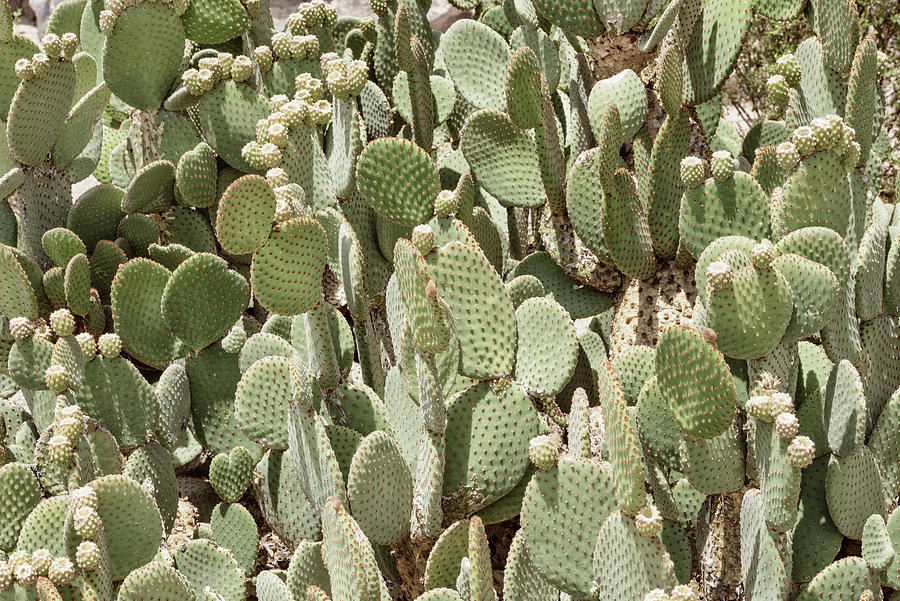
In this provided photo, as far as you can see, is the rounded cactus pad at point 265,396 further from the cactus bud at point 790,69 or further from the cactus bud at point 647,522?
the cactus bud at point 790,69

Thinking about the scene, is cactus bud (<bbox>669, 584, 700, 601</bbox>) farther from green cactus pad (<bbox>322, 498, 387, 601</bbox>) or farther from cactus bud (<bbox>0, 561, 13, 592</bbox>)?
cactus bud (<bbox>0, 561, 13, 592</bbox>)

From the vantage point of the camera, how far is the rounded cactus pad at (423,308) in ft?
7.45

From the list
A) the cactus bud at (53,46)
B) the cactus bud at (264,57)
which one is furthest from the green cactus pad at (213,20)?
the cactus bud at (53,46)

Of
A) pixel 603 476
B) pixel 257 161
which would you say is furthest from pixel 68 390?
pixel 603 476

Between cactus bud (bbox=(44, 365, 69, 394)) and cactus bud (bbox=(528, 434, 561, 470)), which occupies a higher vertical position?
cactus bud (bbox=(528, 434, 561, 470))

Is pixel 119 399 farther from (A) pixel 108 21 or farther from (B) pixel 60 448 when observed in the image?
(A) pixel 108 21

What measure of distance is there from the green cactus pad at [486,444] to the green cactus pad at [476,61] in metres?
1.57

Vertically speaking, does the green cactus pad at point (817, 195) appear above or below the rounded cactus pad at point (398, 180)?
above

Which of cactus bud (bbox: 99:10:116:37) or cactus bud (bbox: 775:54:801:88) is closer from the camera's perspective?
cactus bud (bbox: 775:54:801:88)

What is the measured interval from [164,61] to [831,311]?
7.69ft

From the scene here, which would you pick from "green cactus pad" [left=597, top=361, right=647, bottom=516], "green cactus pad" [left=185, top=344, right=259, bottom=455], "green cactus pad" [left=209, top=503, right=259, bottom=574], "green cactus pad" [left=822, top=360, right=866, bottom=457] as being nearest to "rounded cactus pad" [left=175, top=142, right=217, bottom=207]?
"green cactus pad" [left=185, top=344, right=259, bottom=455]

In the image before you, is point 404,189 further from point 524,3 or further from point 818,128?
point 524,3

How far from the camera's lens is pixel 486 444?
2.57 m

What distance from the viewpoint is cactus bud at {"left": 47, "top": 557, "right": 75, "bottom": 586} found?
2299mm
